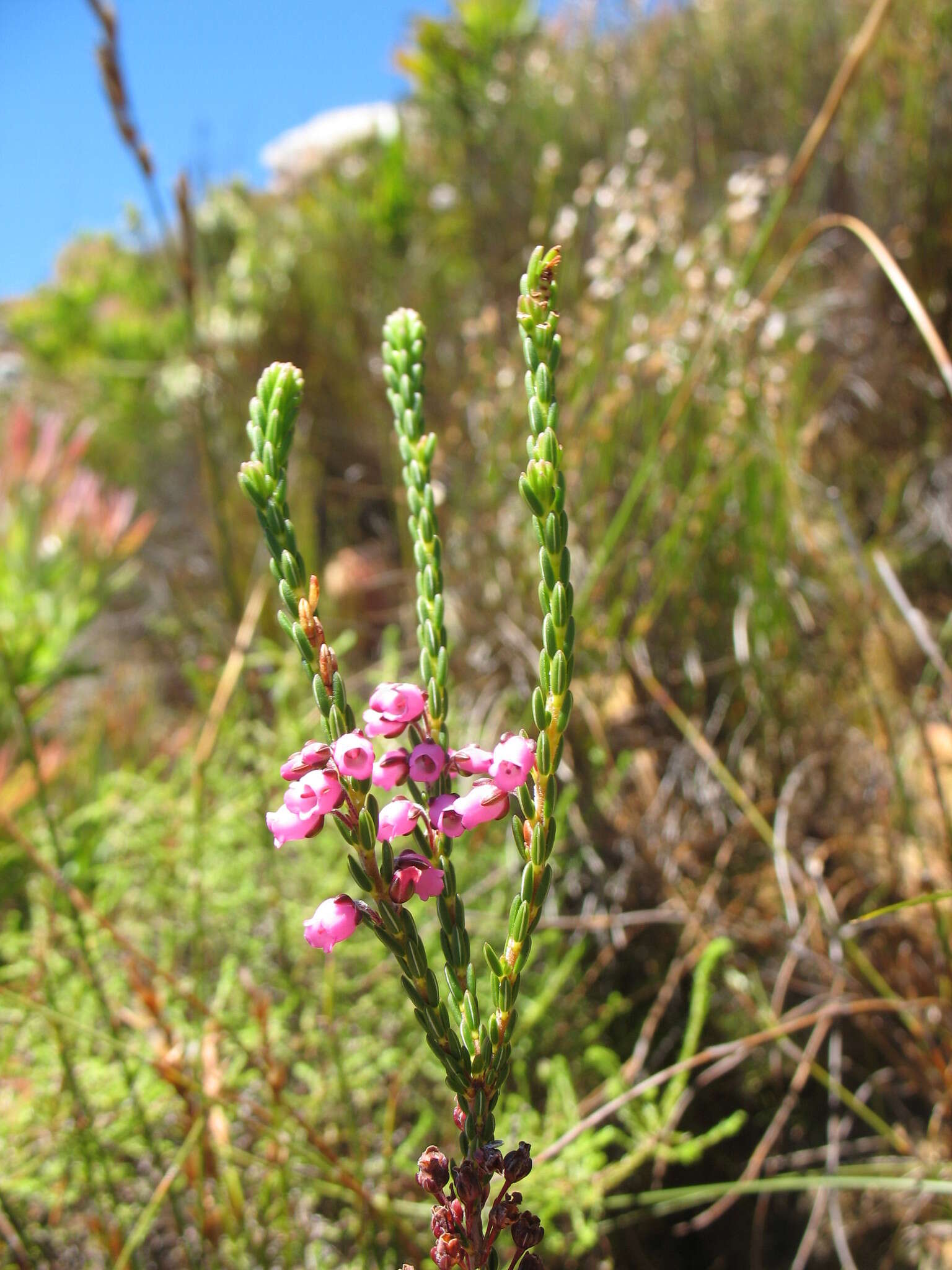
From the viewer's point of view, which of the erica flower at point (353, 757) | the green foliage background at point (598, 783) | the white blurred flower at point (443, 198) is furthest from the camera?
the white blurred flower at point (443, 198)

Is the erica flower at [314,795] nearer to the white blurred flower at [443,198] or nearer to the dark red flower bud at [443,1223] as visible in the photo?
the dark red flower bud at [443,1223]

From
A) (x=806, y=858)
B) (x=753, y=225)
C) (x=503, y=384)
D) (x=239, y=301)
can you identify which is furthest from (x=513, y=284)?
(x=806, y=858)

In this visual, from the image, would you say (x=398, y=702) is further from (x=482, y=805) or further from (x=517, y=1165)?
(x=517, y=1165)

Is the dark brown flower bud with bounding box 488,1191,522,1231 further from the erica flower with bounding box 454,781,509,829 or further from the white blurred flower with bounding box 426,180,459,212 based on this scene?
the white blurred flower with bounding box 426,180,459,212

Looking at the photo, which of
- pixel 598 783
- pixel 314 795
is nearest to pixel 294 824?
pixel 314 795

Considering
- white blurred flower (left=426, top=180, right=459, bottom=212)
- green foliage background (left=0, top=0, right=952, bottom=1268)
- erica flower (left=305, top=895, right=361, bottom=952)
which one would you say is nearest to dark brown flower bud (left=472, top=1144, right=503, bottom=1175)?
erica flower (left=305, top=895, right=361, bottom=952)

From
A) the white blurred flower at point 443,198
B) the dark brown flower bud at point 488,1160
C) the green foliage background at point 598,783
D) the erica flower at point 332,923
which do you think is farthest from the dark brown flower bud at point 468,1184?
the white blurred flower at point 443,198

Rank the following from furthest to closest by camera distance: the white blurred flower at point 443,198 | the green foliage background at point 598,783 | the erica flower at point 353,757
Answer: the white blurred flower at point 443,198, the green foliage background at point 598,783, the erica flower at point 353,757

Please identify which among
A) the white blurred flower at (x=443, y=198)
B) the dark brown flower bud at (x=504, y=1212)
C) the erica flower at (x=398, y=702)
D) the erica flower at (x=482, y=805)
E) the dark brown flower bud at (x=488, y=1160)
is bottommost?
the dark brown flower bud at (x=504, y=1212)
